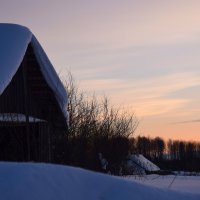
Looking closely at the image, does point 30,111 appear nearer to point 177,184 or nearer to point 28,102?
point 28,102

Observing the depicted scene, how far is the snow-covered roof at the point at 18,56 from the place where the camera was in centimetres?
1043

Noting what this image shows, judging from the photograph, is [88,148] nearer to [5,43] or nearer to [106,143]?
[106,143]

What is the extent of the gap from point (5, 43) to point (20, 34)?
47 centimetres

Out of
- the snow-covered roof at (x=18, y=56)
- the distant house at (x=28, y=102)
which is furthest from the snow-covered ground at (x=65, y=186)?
the distant house at (x=28, y=102)

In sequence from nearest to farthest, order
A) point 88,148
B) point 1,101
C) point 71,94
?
point 1,101 → point 88,148 → point 71,94

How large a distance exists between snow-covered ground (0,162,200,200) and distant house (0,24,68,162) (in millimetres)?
5954

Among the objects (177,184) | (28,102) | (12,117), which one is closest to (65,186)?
(177,184)

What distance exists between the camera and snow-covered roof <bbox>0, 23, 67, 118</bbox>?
10430 millimetres

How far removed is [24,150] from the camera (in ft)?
41.7

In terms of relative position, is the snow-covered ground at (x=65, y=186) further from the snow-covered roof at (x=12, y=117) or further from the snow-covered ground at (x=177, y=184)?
the snow-covered roof at (x=12, y=117)

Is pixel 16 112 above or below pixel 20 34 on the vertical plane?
below

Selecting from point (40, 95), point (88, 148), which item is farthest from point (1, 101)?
point (88, 148)

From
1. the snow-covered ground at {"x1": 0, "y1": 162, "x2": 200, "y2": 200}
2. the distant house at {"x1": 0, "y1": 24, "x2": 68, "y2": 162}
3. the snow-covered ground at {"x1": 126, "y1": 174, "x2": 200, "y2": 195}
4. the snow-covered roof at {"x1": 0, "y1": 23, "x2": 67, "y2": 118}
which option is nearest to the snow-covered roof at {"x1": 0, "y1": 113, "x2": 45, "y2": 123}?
the distant house at {"x1": 0, "y1": 24, "x2": 68, "y2": 162}

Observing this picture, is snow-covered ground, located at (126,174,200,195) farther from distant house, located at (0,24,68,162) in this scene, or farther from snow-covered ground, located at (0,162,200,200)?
distant house, located at (0,24,68,162)
